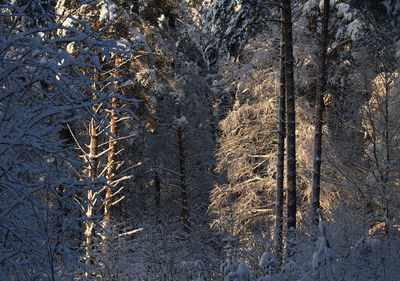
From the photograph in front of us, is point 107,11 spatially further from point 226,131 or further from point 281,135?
point 226,131

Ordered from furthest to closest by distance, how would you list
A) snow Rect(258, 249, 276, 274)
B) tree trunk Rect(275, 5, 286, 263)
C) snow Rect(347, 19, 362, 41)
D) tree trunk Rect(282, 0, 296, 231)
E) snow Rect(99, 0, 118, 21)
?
1. snow Rect(347, 19, 362, 41)
2. snow Rect(99, 0, 118, 21)
3. tree trunk Rect(275, 5, 286, 263)
4. tree trunk Rect(282, 0, 296, 231)
5. snow Rect(258, 249, 276, 274)

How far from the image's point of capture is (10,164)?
3770 millimetres

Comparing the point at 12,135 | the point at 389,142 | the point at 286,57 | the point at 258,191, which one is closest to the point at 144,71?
the point at 286,57

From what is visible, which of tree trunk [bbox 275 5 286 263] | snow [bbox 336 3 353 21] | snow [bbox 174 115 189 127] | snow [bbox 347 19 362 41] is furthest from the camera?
snow [bbox 174 115 189 127]

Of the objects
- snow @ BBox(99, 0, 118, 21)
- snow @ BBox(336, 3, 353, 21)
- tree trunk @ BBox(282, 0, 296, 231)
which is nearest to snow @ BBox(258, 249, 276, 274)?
tree trunk @ BBox(282, 0, 296, 231)

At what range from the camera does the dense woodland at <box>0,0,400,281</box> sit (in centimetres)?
398

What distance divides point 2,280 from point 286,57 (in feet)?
25.4

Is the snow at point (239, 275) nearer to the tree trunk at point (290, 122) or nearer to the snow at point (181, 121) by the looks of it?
the tree trunk at point (290, 122)

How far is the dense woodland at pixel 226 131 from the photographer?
3982 millimetres

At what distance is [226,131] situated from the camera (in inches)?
644

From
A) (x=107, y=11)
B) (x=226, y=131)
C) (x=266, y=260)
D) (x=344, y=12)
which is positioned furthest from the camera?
(x=226, y=131)

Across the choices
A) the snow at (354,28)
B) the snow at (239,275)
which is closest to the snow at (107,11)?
the snow at (354,28)

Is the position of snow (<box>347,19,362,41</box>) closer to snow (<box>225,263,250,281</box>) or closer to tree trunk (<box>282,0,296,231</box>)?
tree trunk (<box>282,0,296,231</box>)

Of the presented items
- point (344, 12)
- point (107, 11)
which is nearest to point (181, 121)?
point (344, 12)
